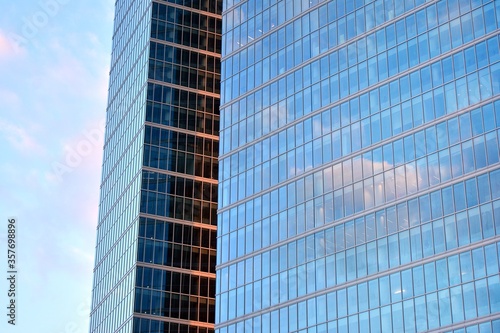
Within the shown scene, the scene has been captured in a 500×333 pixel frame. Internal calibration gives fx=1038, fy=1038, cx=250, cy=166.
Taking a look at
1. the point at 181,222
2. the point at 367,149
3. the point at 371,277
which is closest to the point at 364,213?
the point at 367,149

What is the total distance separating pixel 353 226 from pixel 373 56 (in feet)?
53.8

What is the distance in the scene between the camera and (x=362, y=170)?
92.8 meters

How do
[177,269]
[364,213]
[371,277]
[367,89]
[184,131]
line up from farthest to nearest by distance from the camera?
[184,131]
[177,269]
[367,89]
[364,213]
[371,277]

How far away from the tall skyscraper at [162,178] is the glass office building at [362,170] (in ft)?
47.4

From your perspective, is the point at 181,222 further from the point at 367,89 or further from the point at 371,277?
the point at 371,277

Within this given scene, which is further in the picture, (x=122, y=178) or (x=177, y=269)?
(x=122, y=178)

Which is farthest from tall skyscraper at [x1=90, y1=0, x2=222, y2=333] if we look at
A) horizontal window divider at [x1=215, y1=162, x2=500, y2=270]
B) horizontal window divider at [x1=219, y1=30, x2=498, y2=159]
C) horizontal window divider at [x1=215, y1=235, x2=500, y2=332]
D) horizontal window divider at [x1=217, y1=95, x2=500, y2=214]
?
horizontal window divider at [x1=215, y1=235, x2=500, y2=332]

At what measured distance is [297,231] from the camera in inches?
3829

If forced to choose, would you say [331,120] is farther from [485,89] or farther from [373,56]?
[485,89]

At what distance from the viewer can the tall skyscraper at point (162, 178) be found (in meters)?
119

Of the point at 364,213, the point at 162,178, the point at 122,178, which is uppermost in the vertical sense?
the point at 122,178

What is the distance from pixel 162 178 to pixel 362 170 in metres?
37.8

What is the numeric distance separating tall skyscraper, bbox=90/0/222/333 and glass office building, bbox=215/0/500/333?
14450 mm

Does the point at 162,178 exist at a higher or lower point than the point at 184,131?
lower
